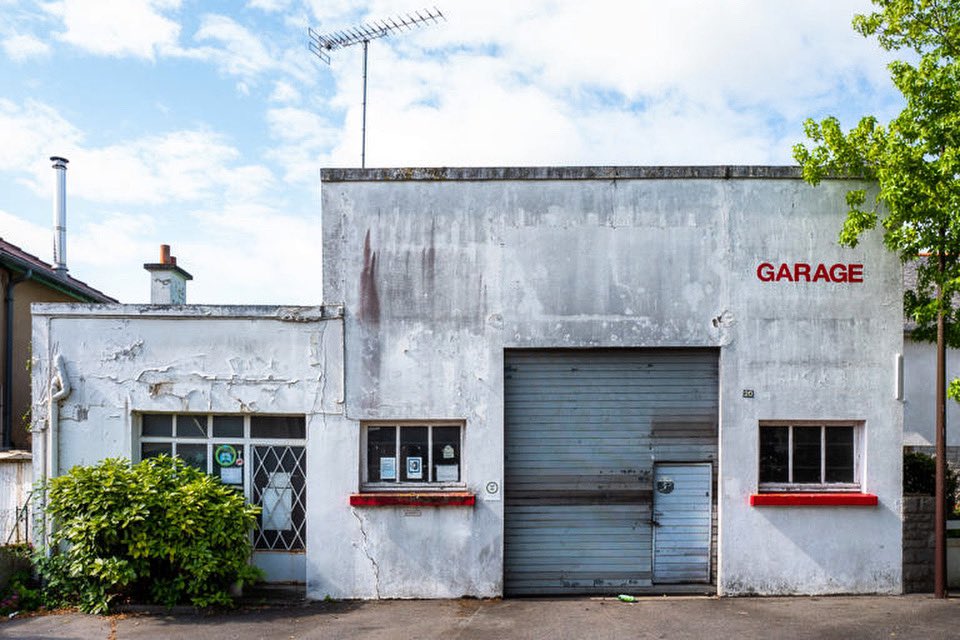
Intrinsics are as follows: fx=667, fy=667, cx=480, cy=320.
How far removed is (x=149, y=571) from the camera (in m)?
7.69

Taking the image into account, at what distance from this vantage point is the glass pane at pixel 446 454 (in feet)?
27.4

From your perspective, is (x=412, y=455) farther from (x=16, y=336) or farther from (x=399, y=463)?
Result: (x=16, y=336)

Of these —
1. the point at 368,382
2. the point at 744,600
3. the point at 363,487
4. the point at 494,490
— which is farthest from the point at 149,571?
the point at 744,600

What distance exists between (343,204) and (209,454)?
3.62m

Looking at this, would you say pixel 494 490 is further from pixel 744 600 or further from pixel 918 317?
pixel 918 317

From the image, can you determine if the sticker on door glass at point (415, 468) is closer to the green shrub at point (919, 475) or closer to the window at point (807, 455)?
the window at point (807, 455)

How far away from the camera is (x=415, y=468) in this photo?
8375 millimetres

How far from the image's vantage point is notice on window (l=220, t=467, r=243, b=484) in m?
8.48

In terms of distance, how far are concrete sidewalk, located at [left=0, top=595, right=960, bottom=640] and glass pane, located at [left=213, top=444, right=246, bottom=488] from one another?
155 cm

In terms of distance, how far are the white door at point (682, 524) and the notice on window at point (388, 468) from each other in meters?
3.27

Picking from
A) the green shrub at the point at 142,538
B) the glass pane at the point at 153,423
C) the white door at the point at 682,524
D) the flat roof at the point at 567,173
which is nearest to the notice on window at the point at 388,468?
the green shrub at the point at 142,538

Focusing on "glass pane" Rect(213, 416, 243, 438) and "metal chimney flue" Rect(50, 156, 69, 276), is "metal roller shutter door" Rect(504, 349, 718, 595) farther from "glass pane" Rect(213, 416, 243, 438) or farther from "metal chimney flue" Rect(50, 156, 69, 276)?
"metal chimney flue" Rect(50, 156, 69, 276)

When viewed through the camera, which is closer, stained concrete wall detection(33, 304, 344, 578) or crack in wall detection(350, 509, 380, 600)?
crack in wall detection(350, 509, 380, 600)

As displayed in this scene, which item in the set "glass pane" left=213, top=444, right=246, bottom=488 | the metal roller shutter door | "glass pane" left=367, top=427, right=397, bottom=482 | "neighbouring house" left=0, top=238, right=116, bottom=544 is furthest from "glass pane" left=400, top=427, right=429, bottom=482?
"neighbouring house" left=0, top=238, right=116, bottom=544
